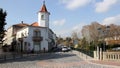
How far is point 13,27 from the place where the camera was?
254 ft

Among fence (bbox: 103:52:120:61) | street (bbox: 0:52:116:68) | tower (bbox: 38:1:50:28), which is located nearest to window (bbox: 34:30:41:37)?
tower (bbox: 38:1:50:28)

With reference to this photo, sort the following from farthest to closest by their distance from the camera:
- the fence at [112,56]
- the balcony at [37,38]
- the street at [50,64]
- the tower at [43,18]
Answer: the tower at [43,18] < the balcony at [37,38] < the fence at [112,56] < the street at [50,64]

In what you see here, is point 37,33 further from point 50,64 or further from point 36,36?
point 50,64

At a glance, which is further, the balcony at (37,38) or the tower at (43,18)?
the tower at (43,18)

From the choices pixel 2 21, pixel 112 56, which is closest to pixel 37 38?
pixel 2 21

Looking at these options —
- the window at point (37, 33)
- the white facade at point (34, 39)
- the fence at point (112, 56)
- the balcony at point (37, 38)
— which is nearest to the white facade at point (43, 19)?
the white facade at point (34, 39)

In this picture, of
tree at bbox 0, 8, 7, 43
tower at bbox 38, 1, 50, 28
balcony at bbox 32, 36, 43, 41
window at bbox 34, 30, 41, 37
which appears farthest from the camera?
tower at bbox 38, 1, 50, 28

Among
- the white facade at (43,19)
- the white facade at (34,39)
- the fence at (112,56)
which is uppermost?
the white facade at (43,19)

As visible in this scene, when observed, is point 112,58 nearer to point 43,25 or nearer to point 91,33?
point 43,25

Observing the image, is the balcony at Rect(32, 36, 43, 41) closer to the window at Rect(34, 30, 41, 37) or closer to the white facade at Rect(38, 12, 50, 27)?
the window at Rect(34, 30, 41, 37)

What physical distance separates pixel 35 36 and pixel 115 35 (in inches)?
1857

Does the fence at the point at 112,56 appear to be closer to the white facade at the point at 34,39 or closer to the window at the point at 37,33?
the white facade at the point at 34,39

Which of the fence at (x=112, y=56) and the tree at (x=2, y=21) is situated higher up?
the tree at (x=2, y=21)

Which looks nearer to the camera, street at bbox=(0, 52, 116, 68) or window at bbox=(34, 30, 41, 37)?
street at bbox=(0, 52, 116, 68)
